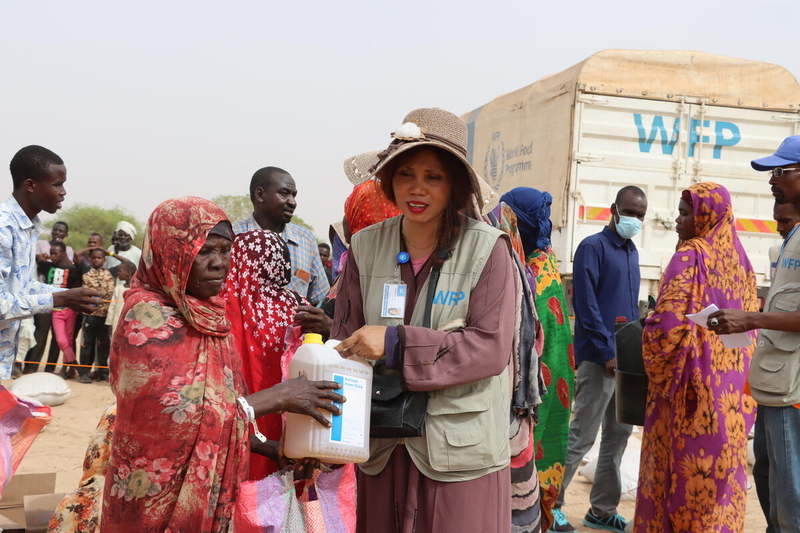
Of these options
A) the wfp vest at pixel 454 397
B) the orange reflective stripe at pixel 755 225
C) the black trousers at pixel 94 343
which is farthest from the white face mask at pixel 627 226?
the black trousers at pixel 94 343

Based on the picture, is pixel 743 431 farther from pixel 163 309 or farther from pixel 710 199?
pixel 163 309

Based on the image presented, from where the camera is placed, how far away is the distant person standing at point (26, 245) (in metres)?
3.97

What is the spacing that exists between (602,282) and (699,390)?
1787 millimetres

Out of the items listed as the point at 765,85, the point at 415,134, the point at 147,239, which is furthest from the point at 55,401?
the point at 765,85

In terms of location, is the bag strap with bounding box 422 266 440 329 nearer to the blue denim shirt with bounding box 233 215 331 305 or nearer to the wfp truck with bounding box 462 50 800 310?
the blue denim shirt with bounding box 233 215 331 305

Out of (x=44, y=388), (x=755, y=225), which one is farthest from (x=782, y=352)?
(x=44, y=388)

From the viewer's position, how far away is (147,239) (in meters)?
2.57

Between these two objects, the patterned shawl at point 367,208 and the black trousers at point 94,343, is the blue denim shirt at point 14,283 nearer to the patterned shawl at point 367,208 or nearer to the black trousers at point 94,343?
the patterned shawl at point 367,208

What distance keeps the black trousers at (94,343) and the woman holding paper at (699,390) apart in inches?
333

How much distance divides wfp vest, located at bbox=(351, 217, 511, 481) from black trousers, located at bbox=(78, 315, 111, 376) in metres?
9.00

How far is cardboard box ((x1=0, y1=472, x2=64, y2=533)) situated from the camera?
13.0ft

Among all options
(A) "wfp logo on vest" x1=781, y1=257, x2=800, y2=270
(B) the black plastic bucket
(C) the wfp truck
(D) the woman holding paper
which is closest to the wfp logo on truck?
(C) the wfp truck

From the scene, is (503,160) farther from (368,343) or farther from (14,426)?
(368,343)

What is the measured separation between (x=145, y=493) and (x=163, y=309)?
58cm
